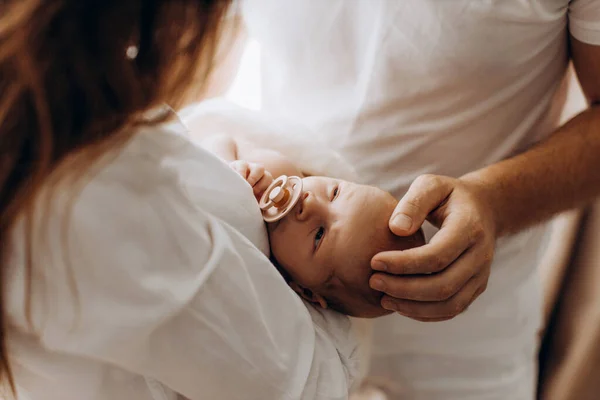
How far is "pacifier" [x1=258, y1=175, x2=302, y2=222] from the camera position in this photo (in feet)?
2.38

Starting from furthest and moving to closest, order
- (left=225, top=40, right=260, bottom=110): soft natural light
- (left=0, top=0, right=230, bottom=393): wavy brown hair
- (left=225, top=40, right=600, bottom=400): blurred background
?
(left=225, top=40, right=600, bottom=400): blurred background, (left=225, top=40, right=260, bottom=110): soft natural light, (left=0, top=0, right=230, bottom=393): wavy brown hair

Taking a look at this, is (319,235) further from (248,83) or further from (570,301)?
(570,301)

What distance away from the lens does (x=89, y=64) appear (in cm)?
40

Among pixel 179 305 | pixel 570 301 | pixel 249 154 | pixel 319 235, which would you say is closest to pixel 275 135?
pixel 249 154

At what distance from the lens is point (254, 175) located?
0.75 meters

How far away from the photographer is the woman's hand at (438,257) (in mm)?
648

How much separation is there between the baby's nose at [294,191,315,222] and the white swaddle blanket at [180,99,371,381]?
0.09 m

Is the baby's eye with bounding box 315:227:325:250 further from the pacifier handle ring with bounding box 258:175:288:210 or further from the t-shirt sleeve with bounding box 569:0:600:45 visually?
the t-shirt sleeve with bounding box 569:0:600:45

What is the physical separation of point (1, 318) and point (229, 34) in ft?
1.01

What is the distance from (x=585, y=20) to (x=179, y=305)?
67 centimetres

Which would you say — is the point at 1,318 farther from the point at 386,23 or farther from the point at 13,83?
the point at 386,23

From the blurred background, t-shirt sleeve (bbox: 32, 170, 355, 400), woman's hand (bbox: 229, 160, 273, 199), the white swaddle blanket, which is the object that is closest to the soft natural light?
the blurred background

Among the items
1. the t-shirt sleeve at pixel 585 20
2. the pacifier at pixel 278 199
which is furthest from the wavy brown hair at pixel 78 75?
the t-shirt sleeve at pixel 585 20

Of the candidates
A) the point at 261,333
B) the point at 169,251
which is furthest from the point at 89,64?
the point at 261,333
